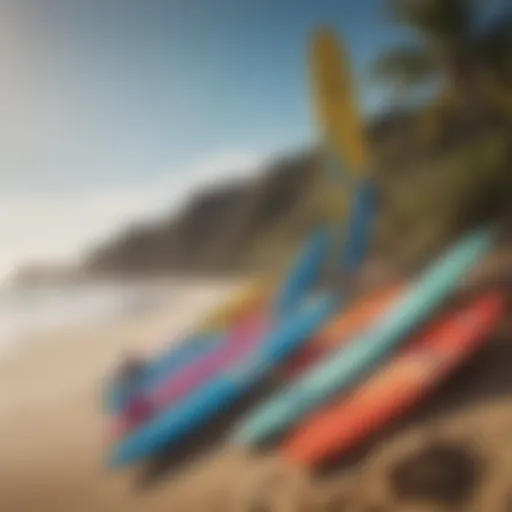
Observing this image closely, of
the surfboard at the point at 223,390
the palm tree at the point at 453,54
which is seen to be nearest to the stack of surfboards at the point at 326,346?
the surfboard at the point at 223,390

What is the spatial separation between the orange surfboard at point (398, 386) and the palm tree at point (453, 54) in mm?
316

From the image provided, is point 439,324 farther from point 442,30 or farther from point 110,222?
point 110,222

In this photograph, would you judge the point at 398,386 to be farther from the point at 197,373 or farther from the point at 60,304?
the point at 60,304

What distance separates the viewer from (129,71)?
60.9 inches

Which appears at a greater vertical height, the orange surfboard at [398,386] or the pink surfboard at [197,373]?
the pink surfboard at [197,373]

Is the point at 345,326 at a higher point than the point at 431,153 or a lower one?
lower

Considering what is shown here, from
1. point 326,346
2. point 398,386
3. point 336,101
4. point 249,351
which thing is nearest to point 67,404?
point 249,351

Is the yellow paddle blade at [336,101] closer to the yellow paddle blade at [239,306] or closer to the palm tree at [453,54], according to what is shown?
the palm tree at [453,54]

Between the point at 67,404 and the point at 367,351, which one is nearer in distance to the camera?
the point at 367,351

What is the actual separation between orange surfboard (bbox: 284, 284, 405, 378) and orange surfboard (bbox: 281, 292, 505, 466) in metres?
0.08

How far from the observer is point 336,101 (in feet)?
4.75

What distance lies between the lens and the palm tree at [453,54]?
1.37 meters

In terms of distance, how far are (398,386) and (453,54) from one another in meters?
0.52

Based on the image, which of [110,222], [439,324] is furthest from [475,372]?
[110,222]
